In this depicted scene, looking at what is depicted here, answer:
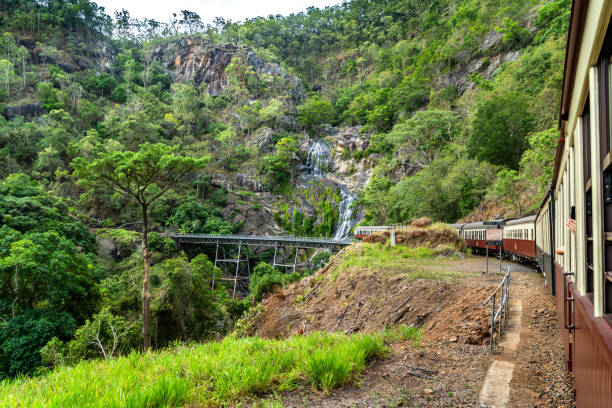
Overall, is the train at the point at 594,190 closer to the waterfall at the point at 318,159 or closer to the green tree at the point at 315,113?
the waterfall at the point at 318,159

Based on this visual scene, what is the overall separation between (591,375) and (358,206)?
131 ft

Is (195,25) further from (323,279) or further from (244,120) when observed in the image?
(323,279)

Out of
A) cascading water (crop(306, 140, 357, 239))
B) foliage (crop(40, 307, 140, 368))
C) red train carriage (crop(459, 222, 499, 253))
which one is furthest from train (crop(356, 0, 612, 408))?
cascading water (crop(306, 140, 357, 239))

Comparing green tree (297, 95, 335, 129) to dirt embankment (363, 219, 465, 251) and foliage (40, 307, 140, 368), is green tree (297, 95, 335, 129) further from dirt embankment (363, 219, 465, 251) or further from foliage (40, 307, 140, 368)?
foliage (40, 307, 140, 368)

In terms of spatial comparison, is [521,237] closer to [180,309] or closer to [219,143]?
[180,309]

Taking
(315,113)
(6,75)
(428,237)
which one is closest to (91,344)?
(428,237)

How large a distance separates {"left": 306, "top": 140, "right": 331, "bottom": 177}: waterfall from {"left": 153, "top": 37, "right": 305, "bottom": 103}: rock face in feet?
67.2

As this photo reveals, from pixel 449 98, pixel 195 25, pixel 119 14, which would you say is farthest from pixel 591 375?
pixel 119 14

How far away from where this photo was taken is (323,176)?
50.8 meters

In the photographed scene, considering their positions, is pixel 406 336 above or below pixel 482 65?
below

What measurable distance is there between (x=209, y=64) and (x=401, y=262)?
74.6m

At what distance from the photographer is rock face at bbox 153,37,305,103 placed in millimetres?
71500

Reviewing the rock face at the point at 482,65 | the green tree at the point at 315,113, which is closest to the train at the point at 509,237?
the rock face at the point at 482,65

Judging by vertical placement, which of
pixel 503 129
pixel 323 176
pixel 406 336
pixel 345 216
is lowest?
pixel 406 336
